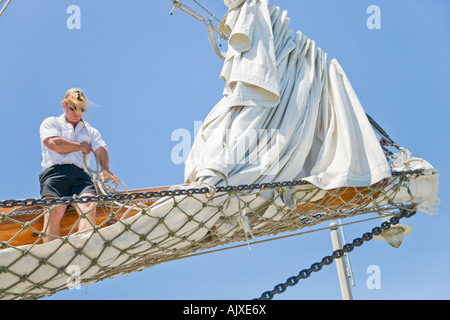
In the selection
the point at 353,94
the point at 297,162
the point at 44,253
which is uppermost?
the point at 353,94

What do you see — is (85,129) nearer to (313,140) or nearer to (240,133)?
(240,133)

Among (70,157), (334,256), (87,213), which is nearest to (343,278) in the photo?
(334,256)

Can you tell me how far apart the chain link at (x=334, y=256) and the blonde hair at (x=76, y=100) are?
5.32ft

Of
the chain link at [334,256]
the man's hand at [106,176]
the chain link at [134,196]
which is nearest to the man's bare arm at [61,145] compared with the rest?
the man's hand at [106,176]

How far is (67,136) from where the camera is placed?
12.8 feet

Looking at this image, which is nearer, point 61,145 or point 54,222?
point 54,222

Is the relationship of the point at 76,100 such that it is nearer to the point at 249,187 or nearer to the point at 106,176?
the point at 106,176

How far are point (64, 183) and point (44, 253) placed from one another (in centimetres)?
53

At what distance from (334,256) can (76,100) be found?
2.06 meters

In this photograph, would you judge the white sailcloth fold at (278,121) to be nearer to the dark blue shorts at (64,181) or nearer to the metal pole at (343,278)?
the dark blue shorts at (64,181)

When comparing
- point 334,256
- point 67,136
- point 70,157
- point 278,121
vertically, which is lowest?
point 334,256

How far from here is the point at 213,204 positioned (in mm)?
3895

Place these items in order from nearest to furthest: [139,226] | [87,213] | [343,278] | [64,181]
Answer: [87,213] → [139,226] → [64,181] → [343,278]
